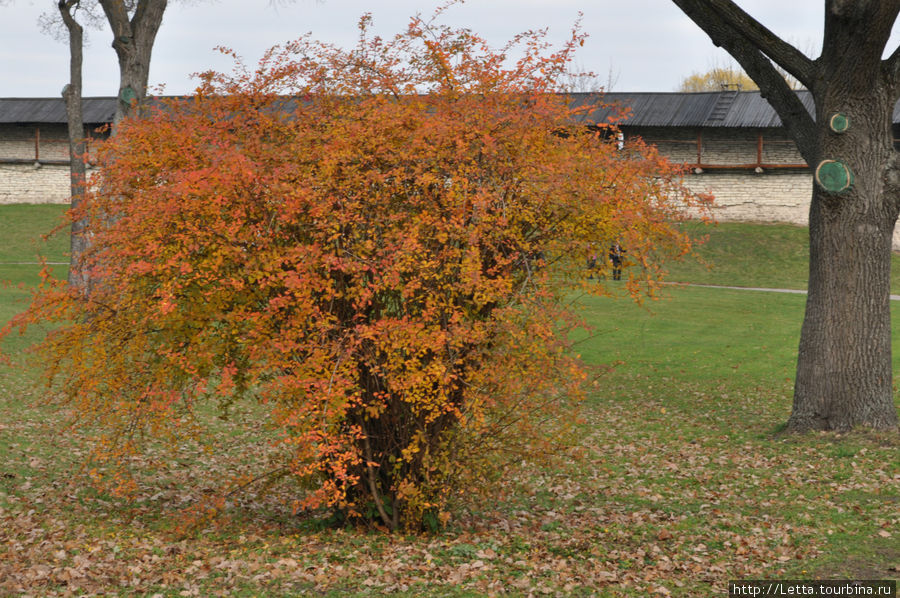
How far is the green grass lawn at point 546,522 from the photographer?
19.2 feet

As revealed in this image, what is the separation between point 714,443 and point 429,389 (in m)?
5.34

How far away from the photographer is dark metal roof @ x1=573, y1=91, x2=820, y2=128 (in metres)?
35.3

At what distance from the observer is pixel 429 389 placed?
601cm

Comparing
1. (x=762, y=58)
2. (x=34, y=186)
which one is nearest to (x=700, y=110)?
(x=762, y=58)

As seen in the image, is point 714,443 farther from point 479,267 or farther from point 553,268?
point 479,267

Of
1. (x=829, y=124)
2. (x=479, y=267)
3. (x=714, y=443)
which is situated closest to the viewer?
(x=479, y=267)

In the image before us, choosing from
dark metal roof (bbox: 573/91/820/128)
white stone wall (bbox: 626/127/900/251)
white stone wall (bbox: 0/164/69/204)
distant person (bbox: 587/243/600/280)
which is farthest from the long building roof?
distant person (bbox: 587/243/600/280)

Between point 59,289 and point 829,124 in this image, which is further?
point 829,124

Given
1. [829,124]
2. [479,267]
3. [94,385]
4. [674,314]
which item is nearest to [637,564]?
[479,267]

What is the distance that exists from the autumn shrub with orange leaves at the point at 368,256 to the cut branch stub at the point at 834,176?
3732 mm

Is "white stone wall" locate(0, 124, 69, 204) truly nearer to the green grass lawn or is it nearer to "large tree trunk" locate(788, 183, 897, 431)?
the green grass lawn

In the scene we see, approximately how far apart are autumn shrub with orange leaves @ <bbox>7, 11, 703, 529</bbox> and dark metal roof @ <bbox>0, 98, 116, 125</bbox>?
34.8m

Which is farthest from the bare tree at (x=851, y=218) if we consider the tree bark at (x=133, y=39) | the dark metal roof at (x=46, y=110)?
the dark metal roof at (x=46, y=110)

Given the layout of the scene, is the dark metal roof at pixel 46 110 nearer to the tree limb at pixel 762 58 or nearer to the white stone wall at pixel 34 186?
the white stone wall at pixel 34 186
